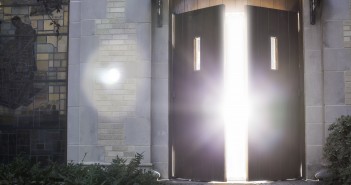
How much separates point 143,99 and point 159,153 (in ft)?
3.09

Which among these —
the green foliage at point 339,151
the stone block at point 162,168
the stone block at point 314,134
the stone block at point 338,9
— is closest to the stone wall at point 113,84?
the stone block at point 162,168

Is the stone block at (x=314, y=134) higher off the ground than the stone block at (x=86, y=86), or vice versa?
the stone block at (x=86, y=86)

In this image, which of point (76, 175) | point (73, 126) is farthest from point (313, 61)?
point (76, 175)

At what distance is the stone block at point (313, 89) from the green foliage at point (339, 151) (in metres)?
0.64

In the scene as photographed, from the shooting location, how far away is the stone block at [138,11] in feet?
26.8

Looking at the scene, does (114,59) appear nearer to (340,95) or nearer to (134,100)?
(134,100)

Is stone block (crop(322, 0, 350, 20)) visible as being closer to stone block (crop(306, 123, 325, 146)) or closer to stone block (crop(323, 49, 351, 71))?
stone block (crop(323, 49, 351, 71))

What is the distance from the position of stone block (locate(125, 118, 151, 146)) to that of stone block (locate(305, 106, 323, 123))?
2.60 m

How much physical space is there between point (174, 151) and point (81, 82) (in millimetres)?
1956

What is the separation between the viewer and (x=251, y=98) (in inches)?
323

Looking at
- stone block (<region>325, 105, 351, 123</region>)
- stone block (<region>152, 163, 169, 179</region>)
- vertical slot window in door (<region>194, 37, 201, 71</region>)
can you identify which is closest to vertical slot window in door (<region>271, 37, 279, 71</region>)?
stone block (<region>325, 105, 351, 123</region>)

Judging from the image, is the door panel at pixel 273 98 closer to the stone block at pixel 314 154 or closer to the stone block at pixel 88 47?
the stone block at pixel 314 154

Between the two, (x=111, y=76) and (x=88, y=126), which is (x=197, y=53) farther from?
(x=88, y=126)

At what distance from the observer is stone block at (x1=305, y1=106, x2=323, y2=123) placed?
7.98 meters
